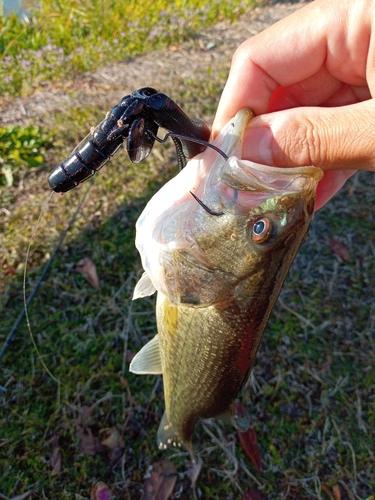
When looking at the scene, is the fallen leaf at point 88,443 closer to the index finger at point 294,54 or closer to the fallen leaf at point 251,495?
the fallen leaf at point 251,495

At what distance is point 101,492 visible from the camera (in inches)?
96.2

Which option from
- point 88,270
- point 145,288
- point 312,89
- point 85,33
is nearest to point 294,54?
point 312,89

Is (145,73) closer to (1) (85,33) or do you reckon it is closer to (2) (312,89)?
(1) (85,33)

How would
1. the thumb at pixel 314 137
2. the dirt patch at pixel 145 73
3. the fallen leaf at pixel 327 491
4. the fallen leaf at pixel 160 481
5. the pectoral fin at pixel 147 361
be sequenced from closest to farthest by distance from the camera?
1. the thumb at pixel 314 137
2. the pectoral fin at pixel 147 361
3. the fallen leaf at pixel 160 481
4. the fallen leaf at pixel 327 491
5. the dirt patch at pixel 145 73

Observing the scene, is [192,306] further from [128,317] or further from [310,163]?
[128,317]

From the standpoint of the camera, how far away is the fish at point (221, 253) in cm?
150

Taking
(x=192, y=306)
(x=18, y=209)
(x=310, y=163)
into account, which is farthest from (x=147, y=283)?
(x=18, y=209)

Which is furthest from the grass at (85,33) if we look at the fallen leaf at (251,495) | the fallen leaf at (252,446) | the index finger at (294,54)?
the fallen leaf at (251,495)

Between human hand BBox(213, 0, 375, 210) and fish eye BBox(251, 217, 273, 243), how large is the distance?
0.33 m

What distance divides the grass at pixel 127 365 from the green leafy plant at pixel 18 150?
7cm

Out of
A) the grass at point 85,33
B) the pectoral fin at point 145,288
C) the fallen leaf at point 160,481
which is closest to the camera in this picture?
the pectoral fin at point 145,288

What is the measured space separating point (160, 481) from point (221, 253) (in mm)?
1697

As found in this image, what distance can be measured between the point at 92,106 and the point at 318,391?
3248 millimetres

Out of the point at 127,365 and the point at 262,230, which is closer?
the point at 262,230
